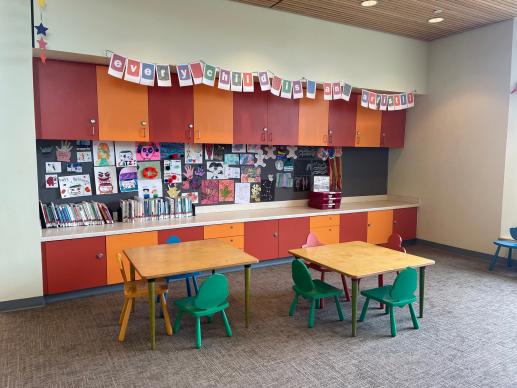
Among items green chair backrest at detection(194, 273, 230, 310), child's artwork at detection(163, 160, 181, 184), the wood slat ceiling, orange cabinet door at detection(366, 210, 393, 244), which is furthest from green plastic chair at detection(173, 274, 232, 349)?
orange cabinet door at detection(366, 210, 393, 244)

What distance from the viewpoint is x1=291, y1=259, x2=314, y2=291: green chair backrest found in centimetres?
337

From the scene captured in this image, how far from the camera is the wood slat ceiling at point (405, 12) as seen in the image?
→ 15.1ft

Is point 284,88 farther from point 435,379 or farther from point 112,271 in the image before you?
point 435,379

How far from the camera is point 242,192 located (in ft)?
18.5

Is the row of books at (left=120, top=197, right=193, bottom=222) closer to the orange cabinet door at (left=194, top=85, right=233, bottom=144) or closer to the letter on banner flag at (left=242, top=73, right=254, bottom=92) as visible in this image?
the orange cabinet door at (left=194, top=85, right=233, bottom=144)

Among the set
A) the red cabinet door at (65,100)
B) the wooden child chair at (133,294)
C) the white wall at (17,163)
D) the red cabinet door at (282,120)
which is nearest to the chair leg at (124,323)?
the wooden child chair at (133,294)

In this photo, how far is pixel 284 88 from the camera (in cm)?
500

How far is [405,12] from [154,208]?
3883 mm

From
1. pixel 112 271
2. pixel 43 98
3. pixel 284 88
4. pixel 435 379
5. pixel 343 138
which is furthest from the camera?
pixel 343 138

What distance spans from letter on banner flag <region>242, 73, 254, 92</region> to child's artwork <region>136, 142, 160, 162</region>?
50.6 inches

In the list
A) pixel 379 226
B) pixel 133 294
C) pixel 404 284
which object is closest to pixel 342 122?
pixel 379 226

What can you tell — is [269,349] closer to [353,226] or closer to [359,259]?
[359,259]

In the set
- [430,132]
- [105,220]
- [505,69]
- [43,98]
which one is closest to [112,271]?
[105,220]

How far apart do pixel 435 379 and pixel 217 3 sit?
4.16 m
